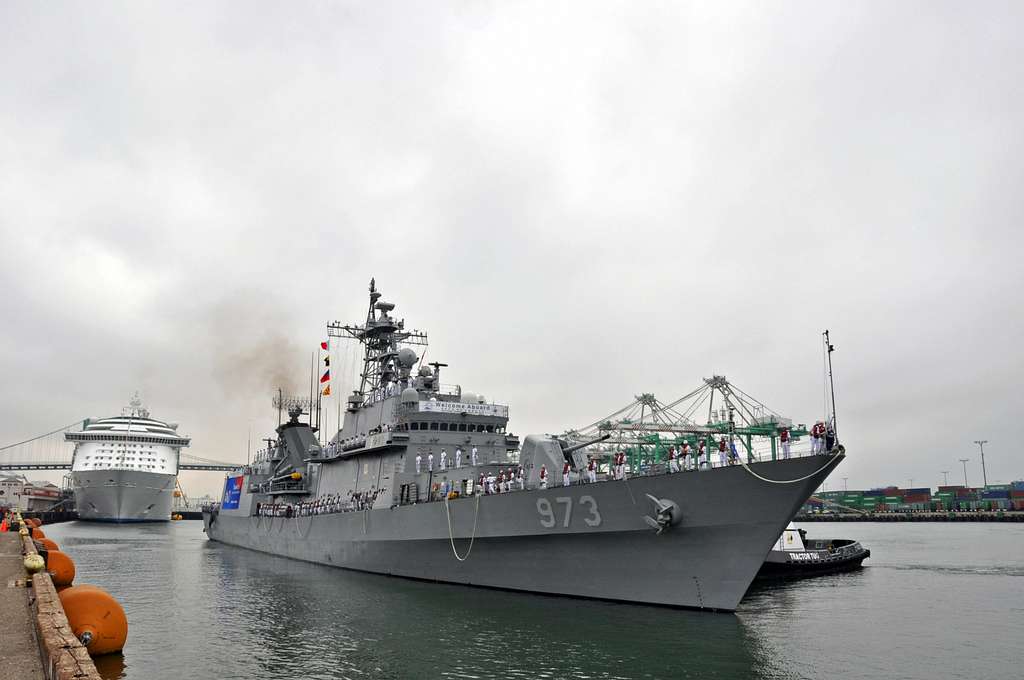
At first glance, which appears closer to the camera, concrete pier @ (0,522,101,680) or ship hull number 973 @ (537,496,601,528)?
concrete pier @ (0,522,101,680)

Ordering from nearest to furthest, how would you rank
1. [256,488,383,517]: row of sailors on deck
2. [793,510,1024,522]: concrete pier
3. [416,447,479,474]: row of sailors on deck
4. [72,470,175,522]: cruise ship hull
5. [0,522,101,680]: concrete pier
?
1. [0,522,101,680]: concrete pier
2. [416,447,479,474]: row of sailors on deck
3. [256,488,383,517]: row of sailors on deck
4. [72,470,175,522]: cruise ship hull
5. [793,510,1024,522]: concrete pier

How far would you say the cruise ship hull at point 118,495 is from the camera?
2557 inches

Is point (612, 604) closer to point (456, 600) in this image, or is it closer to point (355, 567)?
point (456, 600)

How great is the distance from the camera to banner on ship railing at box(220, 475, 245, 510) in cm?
3753

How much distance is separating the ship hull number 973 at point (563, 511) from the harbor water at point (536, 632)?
3.92ft

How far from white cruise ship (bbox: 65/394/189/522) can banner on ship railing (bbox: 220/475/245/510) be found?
32.3 m

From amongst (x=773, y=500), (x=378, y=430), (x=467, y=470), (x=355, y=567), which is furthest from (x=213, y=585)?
(x=773, y=500)

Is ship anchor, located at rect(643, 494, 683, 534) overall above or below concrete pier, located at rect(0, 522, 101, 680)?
above

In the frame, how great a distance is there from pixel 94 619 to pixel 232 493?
2976 centimetres

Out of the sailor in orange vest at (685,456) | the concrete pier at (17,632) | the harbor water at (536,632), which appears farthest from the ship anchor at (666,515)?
the concrete pier at (17,632)

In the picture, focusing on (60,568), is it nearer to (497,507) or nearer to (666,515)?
(497,507)

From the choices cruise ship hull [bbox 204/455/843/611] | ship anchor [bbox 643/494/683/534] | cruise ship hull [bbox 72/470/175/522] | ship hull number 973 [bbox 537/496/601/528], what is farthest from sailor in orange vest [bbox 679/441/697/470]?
cruise ship hull [bbox 72/470/175/522]

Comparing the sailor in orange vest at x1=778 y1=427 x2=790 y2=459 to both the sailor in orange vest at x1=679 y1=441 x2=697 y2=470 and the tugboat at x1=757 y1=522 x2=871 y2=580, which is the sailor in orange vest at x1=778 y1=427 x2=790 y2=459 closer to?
the sailor in orange vest at x1=679 y1=441 x2=697 y2=470

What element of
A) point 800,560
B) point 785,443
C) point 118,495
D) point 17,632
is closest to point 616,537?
point 785,443
